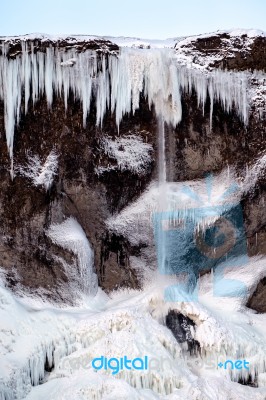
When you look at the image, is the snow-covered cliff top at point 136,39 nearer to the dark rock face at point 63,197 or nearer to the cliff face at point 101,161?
the cliff face at point 101,161

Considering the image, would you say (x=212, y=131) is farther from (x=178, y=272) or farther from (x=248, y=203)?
(x=178, y=272)

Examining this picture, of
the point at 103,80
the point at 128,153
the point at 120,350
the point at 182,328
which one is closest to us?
the point at 120,350

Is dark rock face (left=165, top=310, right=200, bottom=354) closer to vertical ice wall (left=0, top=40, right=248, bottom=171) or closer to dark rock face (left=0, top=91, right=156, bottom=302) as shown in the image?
dark rock face (left=0, top=91, right=156, bottom=302)

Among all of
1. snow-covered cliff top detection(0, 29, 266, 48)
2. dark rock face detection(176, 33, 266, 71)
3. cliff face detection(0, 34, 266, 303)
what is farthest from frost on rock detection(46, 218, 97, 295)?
dark rock face detection(176, 33, 266, 71)

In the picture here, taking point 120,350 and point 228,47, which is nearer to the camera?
point 120,350

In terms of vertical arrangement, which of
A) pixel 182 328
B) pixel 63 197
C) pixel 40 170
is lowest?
pixel 182 328

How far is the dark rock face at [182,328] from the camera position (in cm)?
1492

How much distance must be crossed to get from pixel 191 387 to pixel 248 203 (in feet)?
14.2

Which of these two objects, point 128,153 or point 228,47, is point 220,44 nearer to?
point 228,47

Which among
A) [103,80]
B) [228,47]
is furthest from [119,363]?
[228,47]

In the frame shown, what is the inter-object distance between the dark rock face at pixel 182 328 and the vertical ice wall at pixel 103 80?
12.0ft

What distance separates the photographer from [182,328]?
1509 centimetres

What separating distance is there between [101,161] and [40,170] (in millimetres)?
1220

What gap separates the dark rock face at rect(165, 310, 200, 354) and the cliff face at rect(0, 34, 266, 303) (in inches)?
59.7
